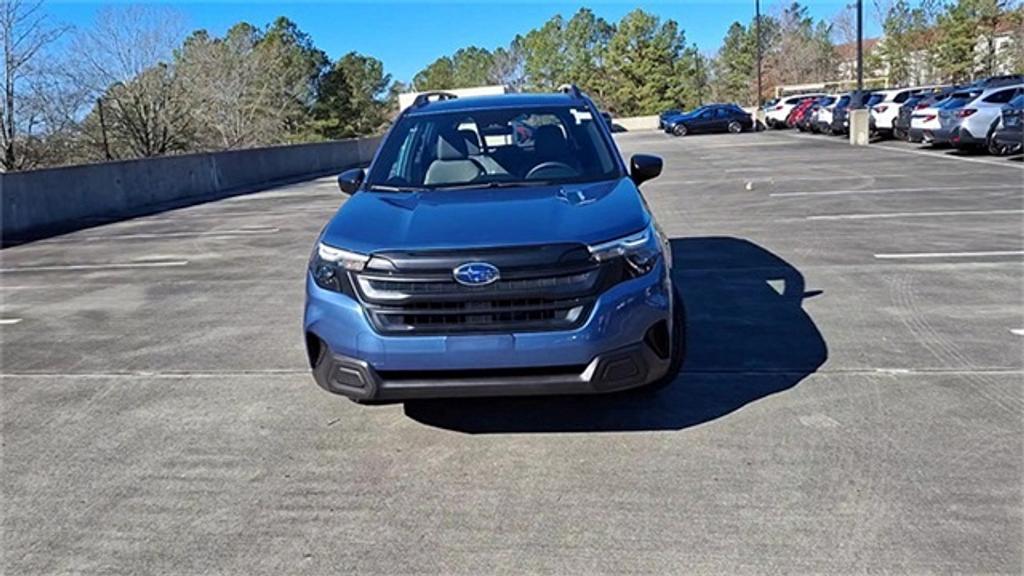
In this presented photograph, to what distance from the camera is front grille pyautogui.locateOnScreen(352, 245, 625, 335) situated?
3453 millimetres

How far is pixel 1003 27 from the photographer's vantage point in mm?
51656

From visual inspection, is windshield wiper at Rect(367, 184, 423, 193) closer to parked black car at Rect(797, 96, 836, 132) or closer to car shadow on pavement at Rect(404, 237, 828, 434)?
car shadow on pavement at Rect(404, 237, 828, 434)

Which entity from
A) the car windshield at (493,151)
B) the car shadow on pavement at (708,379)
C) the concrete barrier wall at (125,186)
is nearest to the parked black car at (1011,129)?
the car shadow on pavement at (708,379)

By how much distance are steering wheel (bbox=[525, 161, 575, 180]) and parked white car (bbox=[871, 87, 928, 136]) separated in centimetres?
2440

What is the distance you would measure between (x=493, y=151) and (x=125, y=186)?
51.4 feet

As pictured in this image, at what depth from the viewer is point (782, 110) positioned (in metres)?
41.0

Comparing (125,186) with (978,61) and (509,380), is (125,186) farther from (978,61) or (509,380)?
(978,61)

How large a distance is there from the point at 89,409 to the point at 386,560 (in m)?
2.68

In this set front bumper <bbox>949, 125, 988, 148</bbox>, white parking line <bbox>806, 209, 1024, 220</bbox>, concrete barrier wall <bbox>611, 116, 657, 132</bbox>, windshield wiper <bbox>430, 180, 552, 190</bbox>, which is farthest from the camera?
concrete barrier wall <bbox>611, 116, 657, 132</bbox>

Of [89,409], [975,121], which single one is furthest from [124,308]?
[975,121]

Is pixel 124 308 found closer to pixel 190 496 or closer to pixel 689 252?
pixel 190 496

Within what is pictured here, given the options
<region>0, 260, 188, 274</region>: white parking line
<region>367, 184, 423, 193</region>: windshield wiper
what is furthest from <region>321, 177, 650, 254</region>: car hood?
<region>0, 260, 188, 274</region>: white parking line

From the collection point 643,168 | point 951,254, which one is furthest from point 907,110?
point 643,168

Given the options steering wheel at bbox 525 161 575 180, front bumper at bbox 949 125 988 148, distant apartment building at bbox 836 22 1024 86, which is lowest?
front bumper at bbox 949 125 988 148
